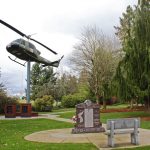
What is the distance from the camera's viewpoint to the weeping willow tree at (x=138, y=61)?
2800 centimetres

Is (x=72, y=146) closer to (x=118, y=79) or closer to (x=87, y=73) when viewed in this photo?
(x=118, y=79)

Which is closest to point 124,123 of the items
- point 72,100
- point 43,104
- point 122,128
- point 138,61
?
point 122,128

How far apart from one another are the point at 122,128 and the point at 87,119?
13.1ft

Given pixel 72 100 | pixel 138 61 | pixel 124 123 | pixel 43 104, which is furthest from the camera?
pixel 72 100

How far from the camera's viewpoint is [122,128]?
44.5 feet

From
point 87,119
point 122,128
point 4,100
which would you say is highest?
point 4,100

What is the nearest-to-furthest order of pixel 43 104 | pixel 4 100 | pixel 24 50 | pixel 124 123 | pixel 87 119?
pixel 124 123 → pixel 87 119 → pixel 24 50 → pixel 4 100 → pixel 43 104

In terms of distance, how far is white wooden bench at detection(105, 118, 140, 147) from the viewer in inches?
519

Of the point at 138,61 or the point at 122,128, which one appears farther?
the point at 138,61

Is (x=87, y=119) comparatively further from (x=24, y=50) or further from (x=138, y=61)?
(x=24, y=50)

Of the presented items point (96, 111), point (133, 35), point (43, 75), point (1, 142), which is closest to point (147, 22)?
point (133, 35)

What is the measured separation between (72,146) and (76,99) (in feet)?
144

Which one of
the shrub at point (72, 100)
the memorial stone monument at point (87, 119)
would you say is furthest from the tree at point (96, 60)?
the memorial stone monument at point (87, 119)

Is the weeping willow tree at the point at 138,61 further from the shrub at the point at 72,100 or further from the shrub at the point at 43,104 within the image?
the shrub at the point at 72,100
